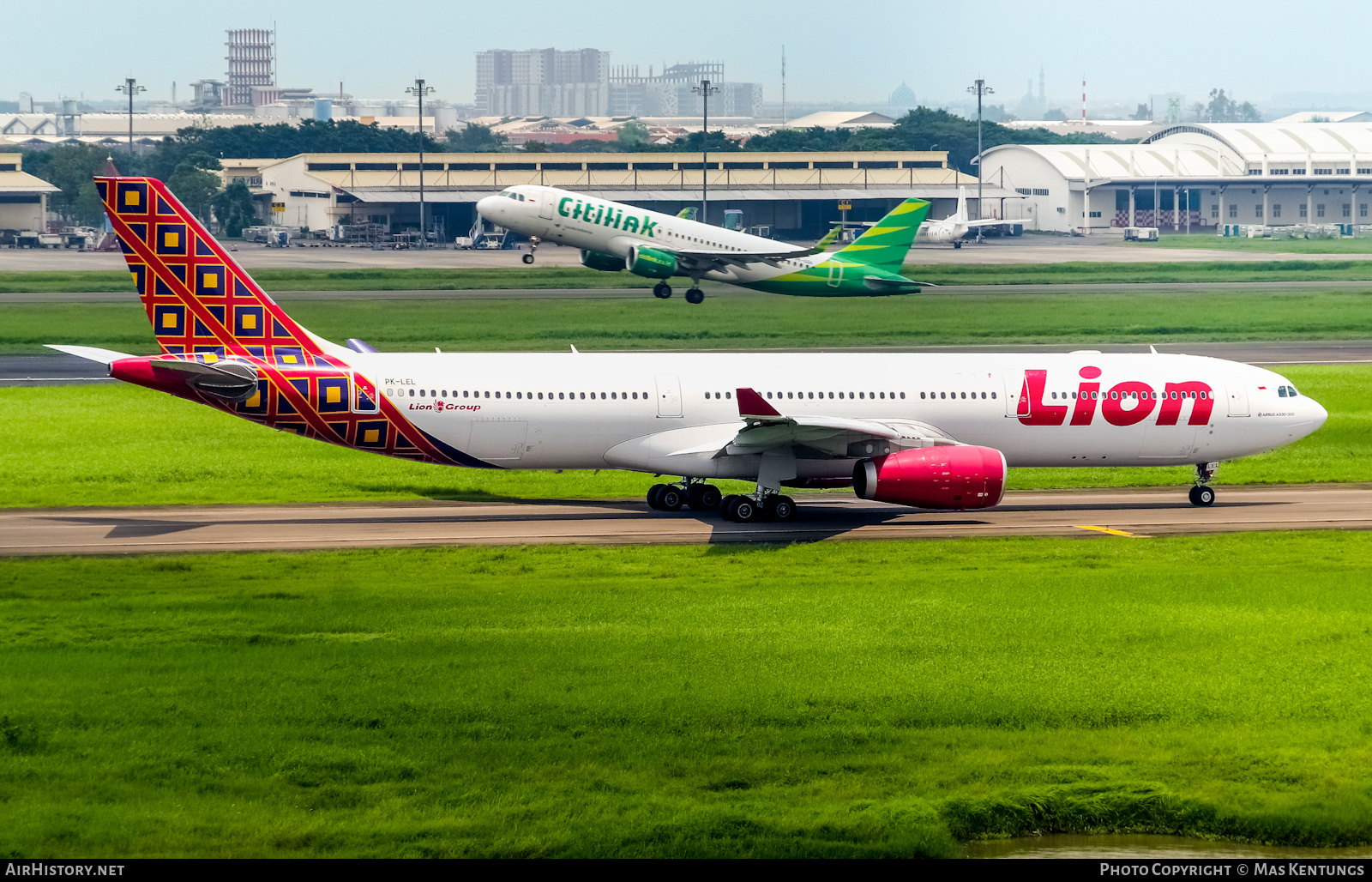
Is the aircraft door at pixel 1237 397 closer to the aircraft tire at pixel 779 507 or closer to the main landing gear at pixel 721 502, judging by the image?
the main landing gear at pixel 721 502

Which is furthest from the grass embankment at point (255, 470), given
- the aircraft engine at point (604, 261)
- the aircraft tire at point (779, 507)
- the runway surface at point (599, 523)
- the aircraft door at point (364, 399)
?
the aircraft engine at point (604, 261)

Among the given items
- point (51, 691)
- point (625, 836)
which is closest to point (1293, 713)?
point (625, 836)

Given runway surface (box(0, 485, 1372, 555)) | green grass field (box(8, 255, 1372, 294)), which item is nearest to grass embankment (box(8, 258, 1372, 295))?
green grass field (box(8, 255, 1372, 294))

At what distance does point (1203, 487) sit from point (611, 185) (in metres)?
123

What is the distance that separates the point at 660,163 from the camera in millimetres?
170875

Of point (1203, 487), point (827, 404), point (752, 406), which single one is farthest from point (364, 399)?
point (1203, 487)

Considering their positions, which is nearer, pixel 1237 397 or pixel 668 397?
pixel 668 397

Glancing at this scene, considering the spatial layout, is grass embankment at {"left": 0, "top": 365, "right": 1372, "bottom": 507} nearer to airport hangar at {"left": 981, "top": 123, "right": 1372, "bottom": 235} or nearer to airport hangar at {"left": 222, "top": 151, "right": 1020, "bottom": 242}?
airport hangar at {"left": 222, "top": 151, "right": 1020, "bottom": 242}

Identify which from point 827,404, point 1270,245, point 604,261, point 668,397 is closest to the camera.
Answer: point 668,397

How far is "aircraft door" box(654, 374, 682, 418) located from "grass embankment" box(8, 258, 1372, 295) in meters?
62.7

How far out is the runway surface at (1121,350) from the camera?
69.2 meters

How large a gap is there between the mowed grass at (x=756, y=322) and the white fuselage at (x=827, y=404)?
33.6 metres

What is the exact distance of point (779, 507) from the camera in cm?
4059

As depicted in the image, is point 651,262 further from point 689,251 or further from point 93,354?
point 93,354
